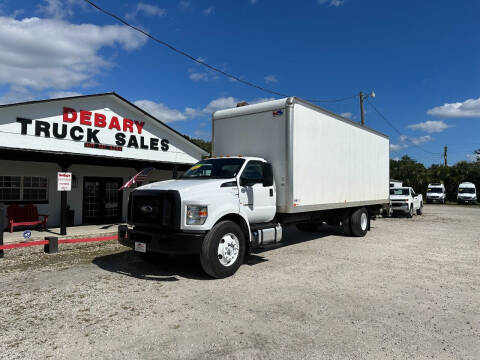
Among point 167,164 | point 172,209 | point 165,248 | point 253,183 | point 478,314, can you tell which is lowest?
point 478,314

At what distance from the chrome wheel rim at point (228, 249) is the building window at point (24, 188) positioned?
10.7 metres

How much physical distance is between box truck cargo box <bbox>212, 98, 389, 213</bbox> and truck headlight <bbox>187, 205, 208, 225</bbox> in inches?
90.2

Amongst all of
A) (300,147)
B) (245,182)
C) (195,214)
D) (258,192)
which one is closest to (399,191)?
(300,147)

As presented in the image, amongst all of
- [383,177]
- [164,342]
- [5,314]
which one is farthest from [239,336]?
[383,177]

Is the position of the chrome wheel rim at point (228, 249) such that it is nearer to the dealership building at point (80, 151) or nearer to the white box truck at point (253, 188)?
the white box truck at point (253, 188)

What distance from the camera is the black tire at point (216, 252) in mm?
5480

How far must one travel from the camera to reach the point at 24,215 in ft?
39.8

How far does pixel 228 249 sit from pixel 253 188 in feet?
4.56

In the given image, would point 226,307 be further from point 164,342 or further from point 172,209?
point 172,209

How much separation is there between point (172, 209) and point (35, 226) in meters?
9.66

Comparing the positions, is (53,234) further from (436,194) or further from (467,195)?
(467,195)

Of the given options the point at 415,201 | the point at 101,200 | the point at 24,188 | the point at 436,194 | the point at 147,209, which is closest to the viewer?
the point at 147,209

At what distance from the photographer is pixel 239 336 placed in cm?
365

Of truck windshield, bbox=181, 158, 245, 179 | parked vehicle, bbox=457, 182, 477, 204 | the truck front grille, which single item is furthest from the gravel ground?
parked vehicle, bbox=457, 182, 477, 204
